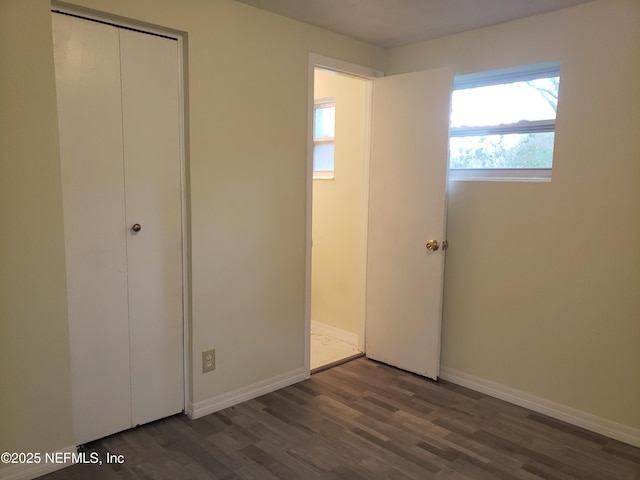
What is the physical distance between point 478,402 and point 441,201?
50.2 inches

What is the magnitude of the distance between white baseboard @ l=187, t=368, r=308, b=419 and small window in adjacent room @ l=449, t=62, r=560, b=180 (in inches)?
67.7

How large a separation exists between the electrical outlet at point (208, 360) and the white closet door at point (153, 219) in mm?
134

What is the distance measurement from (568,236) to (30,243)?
269cm

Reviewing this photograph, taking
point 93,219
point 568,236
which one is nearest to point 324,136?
point 568,236

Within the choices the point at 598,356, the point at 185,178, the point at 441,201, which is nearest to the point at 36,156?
the point at 185,178

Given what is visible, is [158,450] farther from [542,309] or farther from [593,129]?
[593,129]

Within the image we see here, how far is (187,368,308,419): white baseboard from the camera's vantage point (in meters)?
2.66

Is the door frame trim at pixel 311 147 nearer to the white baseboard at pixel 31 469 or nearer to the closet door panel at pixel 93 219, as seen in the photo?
the closet door panel at pixel 93 219

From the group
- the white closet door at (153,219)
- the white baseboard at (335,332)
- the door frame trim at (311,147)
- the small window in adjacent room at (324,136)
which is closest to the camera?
the white closet door at (153,219)

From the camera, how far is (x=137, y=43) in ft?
7.54

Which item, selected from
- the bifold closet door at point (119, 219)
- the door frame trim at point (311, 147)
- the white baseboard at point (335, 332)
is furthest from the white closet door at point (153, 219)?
the white baseboard at point (335, 332)

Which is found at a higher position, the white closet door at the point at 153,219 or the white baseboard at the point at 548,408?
the white closet door at the point at 153,219

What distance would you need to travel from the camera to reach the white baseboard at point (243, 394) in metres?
2.66

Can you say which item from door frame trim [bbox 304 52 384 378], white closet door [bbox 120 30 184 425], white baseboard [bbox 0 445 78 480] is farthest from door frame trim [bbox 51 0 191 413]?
door frame trim [bbox 304 52 384 378]
